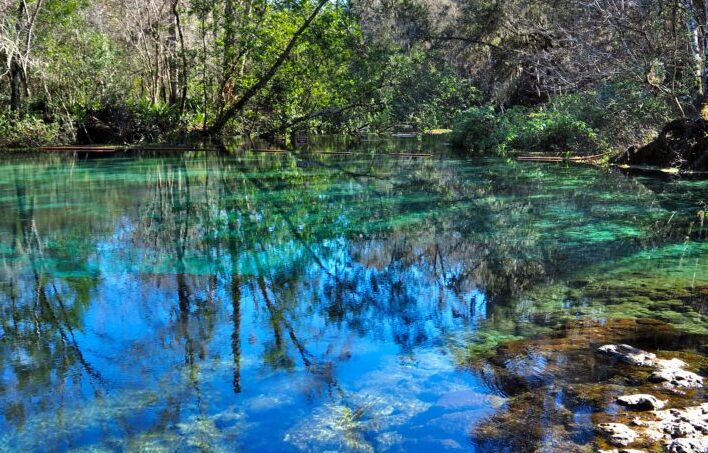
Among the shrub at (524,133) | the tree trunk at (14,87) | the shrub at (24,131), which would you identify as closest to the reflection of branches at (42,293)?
the shrub at (24,131)

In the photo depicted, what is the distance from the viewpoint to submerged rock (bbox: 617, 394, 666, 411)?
3.51 m

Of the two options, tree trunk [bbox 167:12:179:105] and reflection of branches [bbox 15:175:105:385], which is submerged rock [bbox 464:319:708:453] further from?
tree trunk [bbox 167:12:179:105]

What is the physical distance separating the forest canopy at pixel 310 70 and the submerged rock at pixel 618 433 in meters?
14.7

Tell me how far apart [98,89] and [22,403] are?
22.5 m

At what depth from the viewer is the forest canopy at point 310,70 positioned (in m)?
18.3

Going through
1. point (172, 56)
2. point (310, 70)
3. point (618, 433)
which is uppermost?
point (172, 56)

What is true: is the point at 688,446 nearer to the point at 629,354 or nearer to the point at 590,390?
the point at 590,390

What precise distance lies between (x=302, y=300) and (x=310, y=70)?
18.6 m

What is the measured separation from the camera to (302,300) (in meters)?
5.87

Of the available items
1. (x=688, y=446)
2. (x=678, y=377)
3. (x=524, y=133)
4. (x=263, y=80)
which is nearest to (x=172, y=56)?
(x=263, y=80)

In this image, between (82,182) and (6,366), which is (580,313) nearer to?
(6,366)

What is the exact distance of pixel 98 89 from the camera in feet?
77.8

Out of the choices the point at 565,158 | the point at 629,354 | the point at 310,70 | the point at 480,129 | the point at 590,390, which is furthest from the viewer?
the point at 310,70

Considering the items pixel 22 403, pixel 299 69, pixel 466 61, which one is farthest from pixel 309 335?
pixel 466 61
